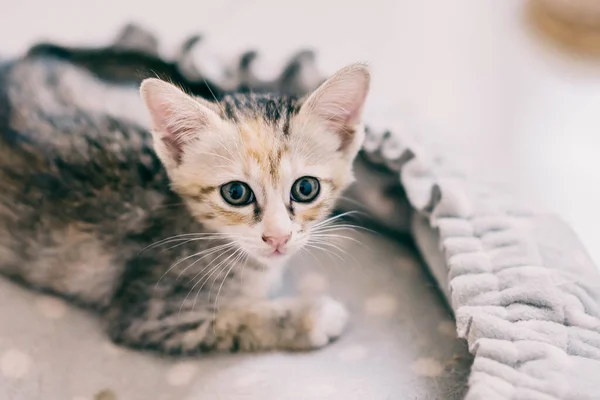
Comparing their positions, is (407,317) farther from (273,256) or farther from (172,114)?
(172,114)

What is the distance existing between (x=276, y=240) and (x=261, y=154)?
0.44 ft

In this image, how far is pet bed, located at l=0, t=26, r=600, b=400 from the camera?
0.86 m

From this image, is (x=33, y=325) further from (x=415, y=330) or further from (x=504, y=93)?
(x=504, y=93)

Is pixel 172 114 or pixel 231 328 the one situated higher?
pixel 172 114

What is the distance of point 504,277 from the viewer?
95 centimetres

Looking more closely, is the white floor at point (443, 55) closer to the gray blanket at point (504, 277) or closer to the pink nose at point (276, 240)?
the gray blanket at point (504, 277)

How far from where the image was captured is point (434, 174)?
44.2 inches

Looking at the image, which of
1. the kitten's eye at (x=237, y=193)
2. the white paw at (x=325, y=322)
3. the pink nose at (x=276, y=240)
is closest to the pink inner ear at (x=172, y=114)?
the kitten's eye at (x=237, y=193)

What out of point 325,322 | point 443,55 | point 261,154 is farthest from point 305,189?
point 443,55

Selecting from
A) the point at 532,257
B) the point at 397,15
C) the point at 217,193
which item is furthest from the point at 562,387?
the point at 397,15

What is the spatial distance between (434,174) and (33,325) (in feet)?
2.40

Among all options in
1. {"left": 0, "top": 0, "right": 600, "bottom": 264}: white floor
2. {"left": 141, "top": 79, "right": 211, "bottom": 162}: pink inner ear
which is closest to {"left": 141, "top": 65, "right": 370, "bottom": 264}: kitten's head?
{"left": 141, "top": 79, "right": 211, "bottom": 162}: pink inner ear

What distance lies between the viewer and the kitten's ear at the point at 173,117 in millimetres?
925

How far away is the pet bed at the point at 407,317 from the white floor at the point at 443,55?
0.69 feet
